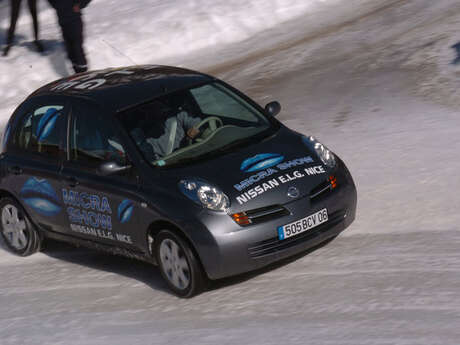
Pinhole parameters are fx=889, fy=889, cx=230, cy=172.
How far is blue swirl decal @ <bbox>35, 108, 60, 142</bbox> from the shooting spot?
7918 mm

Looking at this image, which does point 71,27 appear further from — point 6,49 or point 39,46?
→ point 6,49

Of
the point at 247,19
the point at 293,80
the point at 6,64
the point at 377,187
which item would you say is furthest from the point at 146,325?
the point at 247,19

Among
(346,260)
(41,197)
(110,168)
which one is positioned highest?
(110,168)

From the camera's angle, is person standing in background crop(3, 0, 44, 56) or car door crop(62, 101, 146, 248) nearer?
car door crop(62, 101, 146, 248)

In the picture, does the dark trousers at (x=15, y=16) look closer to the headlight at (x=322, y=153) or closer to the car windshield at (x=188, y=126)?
the car windshield at (x=188, y=126)

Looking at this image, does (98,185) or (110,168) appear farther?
(98,185)

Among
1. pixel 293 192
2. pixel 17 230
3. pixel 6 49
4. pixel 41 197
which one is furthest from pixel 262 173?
pixel 6 49

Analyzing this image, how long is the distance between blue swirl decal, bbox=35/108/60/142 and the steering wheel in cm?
138

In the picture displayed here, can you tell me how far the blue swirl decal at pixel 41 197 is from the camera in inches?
308

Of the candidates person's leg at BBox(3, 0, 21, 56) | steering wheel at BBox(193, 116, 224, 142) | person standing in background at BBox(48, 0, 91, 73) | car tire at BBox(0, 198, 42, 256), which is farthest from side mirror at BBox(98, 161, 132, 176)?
person's leg at BBox(3, 0, 21, 56)

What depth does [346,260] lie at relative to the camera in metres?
6.89

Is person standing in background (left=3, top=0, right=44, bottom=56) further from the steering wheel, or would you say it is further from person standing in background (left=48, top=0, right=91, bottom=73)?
the steering wheel

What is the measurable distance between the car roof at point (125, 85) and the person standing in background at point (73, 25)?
576 cm

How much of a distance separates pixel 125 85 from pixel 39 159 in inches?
41.8
